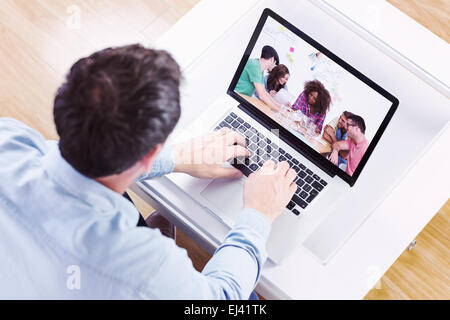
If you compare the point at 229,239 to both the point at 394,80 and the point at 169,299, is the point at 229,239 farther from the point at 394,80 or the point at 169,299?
the point at 394,80

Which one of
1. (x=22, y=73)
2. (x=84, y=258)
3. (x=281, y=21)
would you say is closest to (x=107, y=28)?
(x=22, y=73)

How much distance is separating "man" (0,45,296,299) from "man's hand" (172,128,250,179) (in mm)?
243

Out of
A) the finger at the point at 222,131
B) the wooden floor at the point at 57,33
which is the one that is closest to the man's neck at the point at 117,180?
the finger at the point at 222,131

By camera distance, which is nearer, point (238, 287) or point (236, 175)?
point (238, 287)

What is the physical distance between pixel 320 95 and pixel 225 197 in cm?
31

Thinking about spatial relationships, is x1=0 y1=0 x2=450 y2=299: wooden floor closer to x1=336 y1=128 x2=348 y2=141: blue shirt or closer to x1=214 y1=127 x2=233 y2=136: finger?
x1=214 y1=127 x2=233 y2=136: finger

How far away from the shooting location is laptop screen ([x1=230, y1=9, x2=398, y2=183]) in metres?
1.02

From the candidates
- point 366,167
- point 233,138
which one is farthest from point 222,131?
point 366,167

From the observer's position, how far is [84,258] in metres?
0.73

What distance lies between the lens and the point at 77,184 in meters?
0.75

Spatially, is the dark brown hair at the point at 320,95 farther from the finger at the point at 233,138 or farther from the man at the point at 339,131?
the finger at the point at 233,138

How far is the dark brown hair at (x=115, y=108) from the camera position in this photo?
68 centimetres

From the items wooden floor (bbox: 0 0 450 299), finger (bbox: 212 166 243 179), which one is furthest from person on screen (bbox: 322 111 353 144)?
wooden floor (bbox: 0 0 450 299)

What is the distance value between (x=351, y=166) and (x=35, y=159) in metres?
0.66
